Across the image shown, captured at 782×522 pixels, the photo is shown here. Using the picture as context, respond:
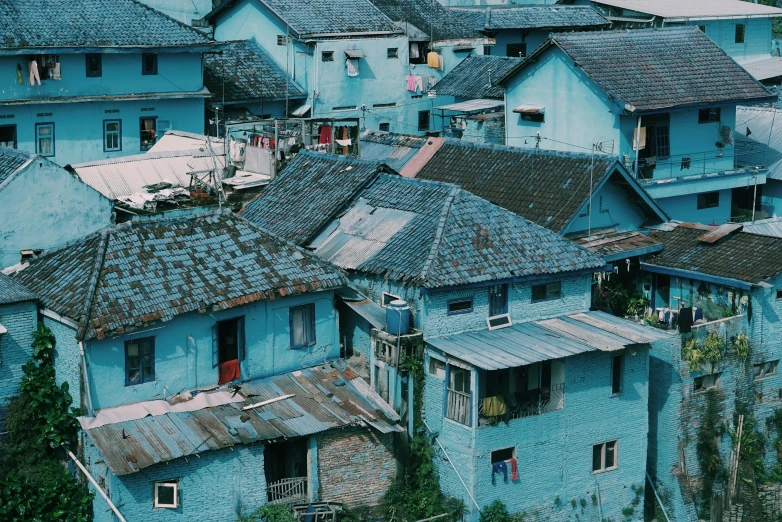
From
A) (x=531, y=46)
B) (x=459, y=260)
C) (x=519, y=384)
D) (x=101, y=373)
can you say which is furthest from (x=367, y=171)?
(x=531, y=46)

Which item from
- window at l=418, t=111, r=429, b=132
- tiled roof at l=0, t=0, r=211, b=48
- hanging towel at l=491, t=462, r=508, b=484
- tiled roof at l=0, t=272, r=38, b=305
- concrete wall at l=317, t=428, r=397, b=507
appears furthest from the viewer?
window at l=418, t=111, r=429, b=132

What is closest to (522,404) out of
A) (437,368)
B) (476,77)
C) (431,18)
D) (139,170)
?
(437,368)

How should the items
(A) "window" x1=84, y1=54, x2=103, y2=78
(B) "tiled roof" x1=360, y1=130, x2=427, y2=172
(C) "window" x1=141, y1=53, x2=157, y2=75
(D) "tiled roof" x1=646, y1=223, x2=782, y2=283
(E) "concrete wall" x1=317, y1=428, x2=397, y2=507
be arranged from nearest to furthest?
1. (E) "concrete wall" x1=317, y1=428, x2=397, y2=507
2. (D) "tiled roof" x1=646, y1=223, x2=782, y2=283
3. (B) "tiled roof" x1=360, y1=130, x2=427, y2=172
4. (A) "window" x1=84, y1=54, x2=103, y2=78
5. (C) "window" x1=141, y1=53, x2=157, y2=75

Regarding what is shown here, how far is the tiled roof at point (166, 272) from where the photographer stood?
103 ft

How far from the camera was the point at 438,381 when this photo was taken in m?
33.5

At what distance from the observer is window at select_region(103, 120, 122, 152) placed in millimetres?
51594

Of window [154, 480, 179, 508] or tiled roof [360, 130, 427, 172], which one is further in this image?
tiled roof [360, 130, 427, 172]

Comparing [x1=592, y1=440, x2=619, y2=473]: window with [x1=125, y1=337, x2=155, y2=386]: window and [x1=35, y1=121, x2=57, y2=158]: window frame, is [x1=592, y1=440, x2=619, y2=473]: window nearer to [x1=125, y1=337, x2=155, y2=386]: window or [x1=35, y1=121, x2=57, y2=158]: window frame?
[x1=125, y1=337, x2=155, y2=386]: window

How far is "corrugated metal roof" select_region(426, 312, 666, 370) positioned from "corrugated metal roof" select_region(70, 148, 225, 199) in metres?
13.3

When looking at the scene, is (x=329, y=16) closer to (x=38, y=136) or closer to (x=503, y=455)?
(x=38, y=136)

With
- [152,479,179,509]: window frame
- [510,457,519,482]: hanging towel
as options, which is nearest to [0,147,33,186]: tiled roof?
[152,479,179,509]: window frame

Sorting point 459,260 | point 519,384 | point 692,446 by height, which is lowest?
point 692,446

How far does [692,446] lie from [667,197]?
12.9 metres

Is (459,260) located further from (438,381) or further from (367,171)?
(367,171)
